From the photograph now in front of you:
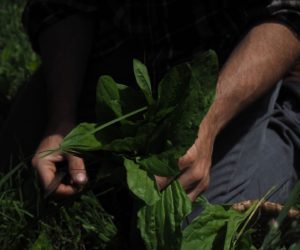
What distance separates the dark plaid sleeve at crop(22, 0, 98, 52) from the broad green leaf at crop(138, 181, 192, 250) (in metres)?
0.68

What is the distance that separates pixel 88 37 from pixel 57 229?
1.67 ft

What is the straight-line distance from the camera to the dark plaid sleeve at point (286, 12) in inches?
63.6

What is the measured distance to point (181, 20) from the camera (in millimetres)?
1720

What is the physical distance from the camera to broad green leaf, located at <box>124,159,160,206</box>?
1250 mm

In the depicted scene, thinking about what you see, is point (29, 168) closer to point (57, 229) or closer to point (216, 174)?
point (57, 229)

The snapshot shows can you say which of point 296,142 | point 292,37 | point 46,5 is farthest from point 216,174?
point 46,5

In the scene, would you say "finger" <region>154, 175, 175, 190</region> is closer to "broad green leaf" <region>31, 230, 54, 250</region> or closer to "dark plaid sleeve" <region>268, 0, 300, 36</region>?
"broad green leaf" <region>31, 230, 54, 250</region>

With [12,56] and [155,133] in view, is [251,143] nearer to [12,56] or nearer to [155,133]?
[155,133]

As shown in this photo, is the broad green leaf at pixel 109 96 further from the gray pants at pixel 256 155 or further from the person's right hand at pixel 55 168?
the gray pants at pixel 256 155

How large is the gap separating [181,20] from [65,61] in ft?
1.02

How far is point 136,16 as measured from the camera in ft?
5.81

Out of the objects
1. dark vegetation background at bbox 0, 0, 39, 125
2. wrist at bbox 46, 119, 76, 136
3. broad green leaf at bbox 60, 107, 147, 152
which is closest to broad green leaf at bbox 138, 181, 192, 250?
broad green leaf at bbox 60, 107, 147, 152

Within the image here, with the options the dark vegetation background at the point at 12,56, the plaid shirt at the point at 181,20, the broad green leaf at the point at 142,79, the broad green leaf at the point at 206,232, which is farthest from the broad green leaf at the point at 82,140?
the dark vegetation background at the point at 12,56

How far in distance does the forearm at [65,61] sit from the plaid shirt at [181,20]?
45 millimetres
